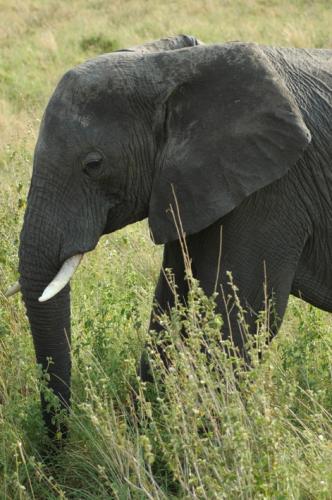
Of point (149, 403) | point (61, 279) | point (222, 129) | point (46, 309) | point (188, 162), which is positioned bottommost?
point (149, 403)

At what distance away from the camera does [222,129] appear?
4223 mm

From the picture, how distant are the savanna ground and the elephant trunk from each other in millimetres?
120

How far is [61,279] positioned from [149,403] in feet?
2.53

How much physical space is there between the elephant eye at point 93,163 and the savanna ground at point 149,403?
69 centimetres

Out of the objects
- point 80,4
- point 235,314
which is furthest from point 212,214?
point 80,4

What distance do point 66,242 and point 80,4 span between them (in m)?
18.6

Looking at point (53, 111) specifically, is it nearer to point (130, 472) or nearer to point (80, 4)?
point (130, 472)

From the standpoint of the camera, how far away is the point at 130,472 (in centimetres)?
411

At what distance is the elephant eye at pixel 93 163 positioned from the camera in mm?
4230

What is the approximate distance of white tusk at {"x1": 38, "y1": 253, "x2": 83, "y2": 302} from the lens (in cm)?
412

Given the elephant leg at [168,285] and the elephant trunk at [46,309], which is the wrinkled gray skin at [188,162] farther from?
the elephant leg at [168,285]

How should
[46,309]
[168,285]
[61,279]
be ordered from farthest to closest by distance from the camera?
[168,285] < [46,309] < [61,279]

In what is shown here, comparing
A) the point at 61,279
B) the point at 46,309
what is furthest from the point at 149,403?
the point at 46,309

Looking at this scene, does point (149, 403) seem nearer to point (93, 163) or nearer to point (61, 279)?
point (61, 279)
